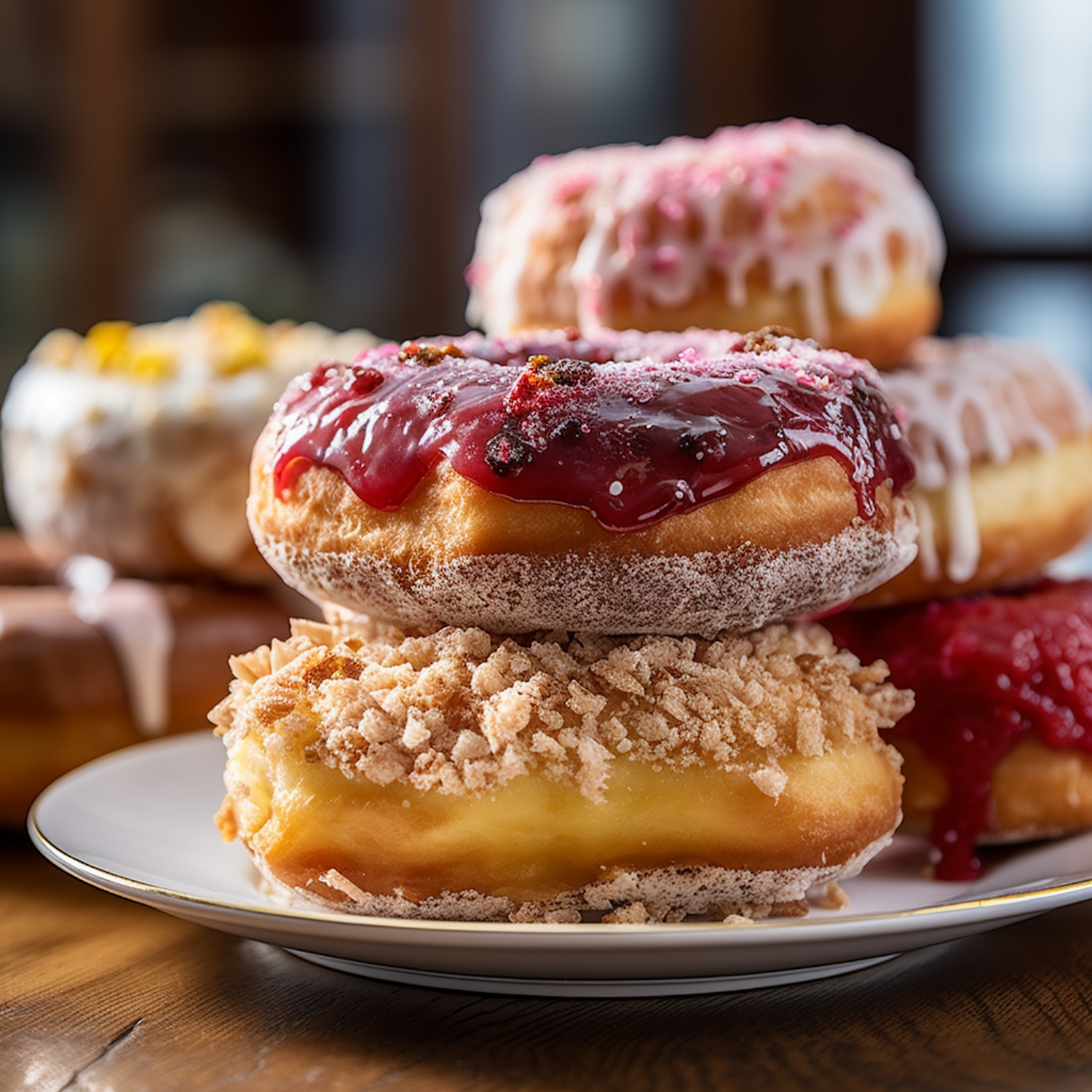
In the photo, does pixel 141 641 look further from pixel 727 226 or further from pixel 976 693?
pixel 976 693

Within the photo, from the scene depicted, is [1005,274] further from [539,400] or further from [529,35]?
[539,400]

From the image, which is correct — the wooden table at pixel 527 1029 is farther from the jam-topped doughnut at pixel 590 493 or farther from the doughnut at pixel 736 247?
the doughnut at pixel 736 247

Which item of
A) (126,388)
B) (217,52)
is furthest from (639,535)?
(217,52)

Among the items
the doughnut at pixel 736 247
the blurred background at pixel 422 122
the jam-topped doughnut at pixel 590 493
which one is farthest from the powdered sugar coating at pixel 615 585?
the blurred background at pixel 422 122

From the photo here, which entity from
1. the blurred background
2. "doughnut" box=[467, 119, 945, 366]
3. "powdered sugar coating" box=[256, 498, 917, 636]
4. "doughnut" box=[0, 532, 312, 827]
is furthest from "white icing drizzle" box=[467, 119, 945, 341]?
the blurred background

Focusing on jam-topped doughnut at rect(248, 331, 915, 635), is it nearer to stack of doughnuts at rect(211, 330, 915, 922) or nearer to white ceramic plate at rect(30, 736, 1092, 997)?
stack of doughnuts at rect(211, 330, 915, 922)

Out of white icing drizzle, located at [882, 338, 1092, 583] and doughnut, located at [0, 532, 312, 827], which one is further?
doughnut, located at [0, 532, 312, 827]

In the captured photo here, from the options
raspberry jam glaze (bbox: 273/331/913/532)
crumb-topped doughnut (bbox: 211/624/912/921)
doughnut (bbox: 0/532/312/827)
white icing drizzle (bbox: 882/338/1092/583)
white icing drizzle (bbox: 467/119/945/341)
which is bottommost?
doughnut (bbox: 0/532/312/827)
